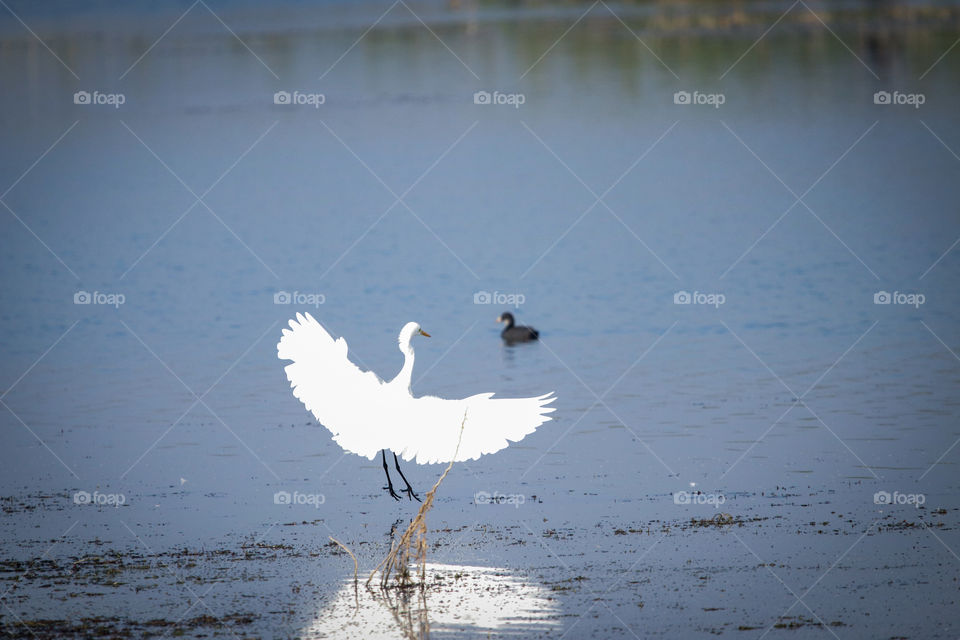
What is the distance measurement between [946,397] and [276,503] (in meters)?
7.08

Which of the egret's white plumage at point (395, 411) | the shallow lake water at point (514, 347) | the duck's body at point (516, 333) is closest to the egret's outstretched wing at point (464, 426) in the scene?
the egret's white plumage at point (395, 411)

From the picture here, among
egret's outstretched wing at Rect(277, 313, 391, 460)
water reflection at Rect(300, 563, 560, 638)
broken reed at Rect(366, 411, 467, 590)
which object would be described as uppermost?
egret's outstretched wing at Rect(277, 313, 391, 460)

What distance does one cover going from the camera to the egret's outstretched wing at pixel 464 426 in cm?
952

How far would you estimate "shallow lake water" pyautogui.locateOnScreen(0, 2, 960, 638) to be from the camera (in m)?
9.22

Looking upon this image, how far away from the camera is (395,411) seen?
9852 mm

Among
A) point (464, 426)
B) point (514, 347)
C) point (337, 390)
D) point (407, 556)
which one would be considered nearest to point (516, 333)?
point (514, 347)

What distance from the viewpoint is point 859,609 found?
855cm

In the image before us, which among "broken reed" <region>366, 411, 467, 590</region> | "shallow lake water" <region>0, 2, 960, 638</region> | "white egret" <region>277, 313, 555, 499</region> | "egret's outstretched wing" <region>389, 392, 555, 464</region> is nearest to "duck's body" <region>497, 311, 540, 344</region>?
"shallow lake water" <region>0, 2, 960, 638</region>

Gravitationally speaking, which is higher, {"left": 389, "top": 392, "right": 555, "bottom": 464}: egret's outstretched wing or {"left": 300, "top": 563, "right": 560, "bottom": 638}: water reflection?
{"left": 389, "top": 392, "right": 555, "bottom": 464}: egret's outstretched wing

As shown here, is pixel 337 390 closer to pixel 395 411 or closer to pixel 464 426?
pixel 395 411

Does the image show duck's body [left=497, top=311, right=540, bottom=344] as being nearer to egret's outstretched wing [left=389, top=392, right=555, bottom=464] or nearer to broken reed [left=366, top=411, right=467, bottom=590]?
egret's outstretched wing [left=389, top=392, right=555, bottom=464]

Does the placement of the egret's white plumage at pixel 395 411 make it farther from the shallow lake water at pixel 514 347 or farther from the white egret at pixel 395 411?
the shallow lake water at pixel 514 347

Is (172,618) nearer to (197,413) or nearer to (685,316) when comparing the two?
(197,413)

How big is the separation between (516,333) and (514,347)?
25 centimetres
